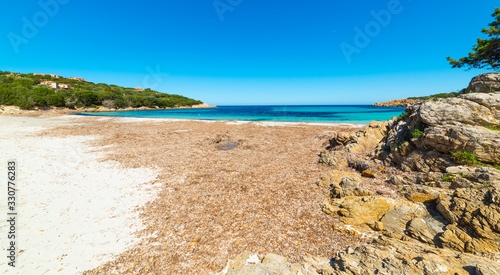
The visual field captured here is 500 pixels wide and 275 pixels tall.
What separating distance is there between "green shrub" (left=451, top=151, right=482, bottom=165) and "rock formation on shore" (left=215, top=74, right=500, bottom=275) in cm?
2

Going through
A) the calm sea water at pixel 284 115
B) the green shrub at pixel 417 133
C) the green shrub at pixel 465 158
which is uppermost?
the calm sea water at pixel 284 115

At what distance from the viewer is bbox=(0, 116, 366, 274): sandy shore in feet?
16.1

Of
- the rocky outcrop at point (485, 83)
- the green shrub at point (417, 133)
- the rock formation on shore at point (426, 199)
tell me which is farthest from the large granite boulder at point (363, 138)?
the rocky outcrop at point (485, 83)

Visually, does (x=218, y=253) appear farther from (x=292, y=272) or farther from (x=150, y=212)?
(x=150, y=212)

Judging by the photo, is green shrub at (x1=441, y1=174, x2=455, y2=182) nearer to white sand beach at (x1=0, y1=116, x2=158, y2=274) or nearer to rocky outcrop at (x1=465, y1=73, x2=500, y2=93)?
rocky outcrop at (x1=465, y1=73, x2=500, y2=93)

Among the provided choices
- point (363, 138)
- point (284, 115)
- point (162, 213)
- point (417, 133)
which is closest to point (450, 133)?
point (417, 133)

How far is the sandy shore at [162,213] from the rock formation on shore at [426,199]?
0.71 metres

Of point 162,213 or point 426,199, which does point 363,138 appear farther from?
point 162,213

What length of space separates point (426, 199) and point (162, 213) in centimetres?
930

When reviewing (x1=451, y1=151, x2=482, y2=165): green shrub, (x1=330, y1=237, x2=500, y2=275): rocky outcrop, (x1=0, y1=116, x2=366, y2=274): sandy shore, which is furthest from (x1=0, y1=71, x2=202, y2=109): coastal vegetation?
(x1=451, y1=151, x2=482, y2=165): green shrub

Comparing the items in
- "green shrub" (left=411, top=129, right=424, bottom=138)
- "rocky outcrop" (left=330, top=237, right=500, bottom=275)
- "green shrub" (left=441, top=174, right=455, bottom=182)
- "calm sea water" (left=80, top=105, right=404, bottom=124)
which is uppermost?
"calm sea water" (left=80, top=105, right=404, bottom=124)

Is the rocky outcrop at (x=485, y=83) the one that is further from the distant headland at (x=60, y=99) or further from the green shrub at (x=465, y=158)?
the distant headland at (x=60, y=99)

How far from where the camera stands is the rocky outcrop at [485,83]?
8.62 metres

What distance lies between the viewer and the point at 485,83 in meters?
8.97
